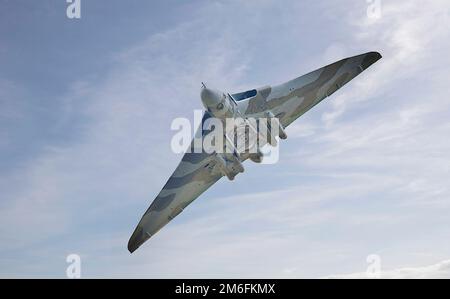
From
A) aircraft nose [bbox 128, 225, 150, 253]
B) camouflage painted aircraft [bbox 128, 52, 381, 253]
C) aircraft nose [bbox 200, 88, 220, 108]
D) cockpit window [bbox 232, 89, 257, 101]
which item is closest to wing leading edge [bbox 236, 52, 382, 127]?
camouflage painted aircraft [bbox 128, 52, 381, 253]

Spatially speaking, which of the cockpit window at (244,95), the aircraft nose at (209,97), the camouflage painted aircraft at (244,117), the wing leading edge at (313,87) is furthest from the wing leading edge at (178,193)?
the wing leading edge at (313,87)

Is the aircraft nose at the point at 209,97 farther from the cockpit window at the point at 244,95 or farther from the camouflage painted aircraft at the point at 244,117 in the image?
the cockpit window at the point at 244,95

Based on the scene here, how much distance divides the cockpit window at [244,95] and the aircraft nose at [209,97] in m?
5.01

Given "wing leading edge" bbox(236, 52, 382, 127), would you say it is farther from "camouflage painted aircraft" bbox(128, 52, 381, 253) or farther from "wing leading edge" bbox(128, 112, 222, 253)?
"wing leading edge" bbox(128, 112, 222, 253)

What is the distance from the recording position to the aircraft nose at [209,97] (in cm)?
3844

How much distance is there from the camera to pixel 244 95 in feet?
146

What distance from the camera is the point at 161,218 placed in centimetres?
5072

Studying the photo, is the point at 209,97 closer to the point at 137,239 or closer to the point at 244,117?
the point at 244,117

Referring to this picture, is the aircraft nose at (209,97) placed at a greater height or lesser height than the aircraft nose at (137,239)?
greater

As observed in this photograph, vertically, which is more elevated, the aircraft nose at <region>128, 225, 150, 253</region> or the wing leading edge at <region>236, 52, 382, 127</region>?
the wing leading edge at <region>236, 52, 382, 127</region>

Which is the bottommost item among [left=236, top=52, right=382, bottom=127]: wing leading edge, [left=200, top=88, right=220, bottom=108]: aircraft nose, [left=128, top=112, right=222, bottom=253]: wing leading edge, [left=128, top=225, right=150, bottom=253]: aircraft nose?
[left=128, top=225, right=150, bottom=253]: aircraft nose

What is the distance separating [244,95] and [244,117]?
8.61ft

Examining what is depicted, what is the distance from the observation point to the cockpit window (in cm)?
4388

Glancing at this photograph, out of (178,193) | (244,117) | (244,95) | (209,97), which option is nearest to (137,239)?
(178,193)
